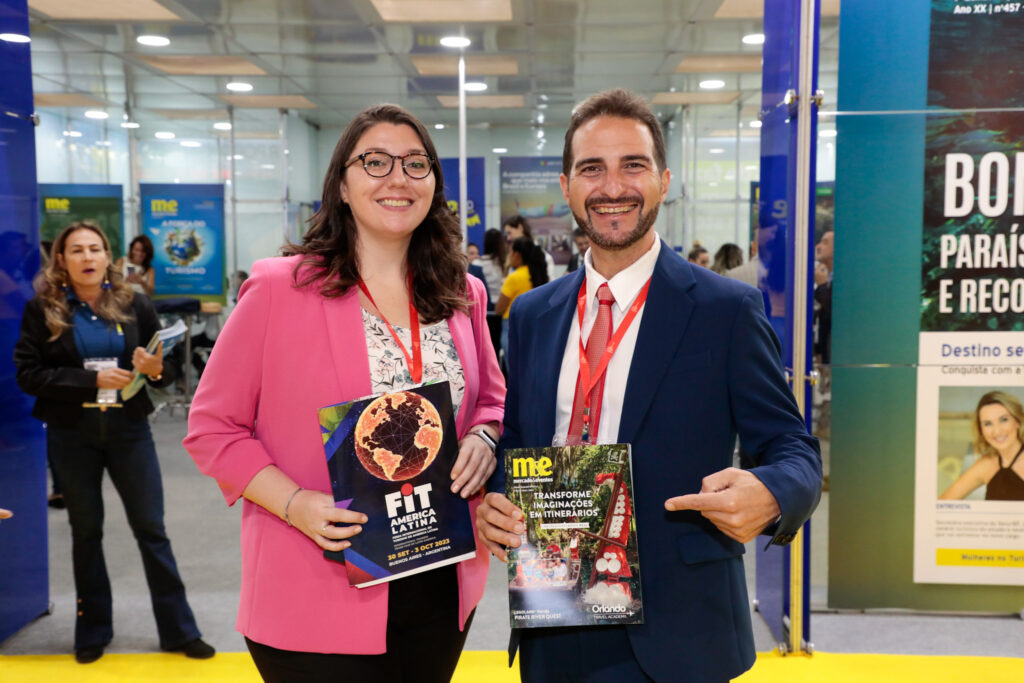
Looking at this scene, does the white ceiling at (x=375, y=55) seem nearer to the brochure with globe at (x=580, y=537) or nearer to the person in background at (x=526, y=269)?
the person in background at (x=526, y=269)

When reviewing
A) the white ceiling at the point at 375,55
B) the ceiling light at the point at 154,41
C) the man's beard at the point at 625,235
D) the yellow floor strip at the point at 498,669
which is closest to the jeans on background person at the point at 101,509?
the yellow floor strip at the point at 498,669

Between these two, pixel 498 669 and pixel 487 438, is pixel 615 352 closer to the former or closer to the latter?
pixel 487 438

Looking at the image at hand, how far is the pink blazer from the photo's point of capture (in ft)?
5.60

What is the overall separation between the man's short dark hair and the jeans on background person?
105 inches

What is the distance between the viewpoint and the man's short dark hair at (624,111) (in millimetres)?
1586

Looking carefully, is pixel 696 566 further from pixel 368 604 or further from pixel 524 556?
pixel 368 604

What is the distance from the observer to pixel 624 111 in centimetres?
159

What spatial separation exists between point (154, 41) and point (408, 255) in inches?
302

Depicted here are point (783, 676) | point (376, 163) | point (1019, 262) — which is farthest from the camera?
point (1019, 262)

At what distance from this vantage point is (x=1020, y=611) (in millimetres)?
3668

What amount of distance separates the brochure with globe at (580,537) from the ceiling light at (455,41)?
7172mm

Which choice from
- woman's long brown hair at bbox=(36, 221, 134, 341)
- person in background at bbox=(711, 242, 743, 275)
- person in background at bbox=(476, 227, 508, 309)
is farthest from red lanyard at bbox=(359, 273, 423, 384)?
person in background at bbox=(711, 242, 743, 275)

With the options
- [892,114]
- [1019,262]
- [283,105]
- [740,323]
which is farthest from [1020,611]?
[283,105]

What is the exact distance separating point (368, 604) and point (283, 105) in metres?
10.9
